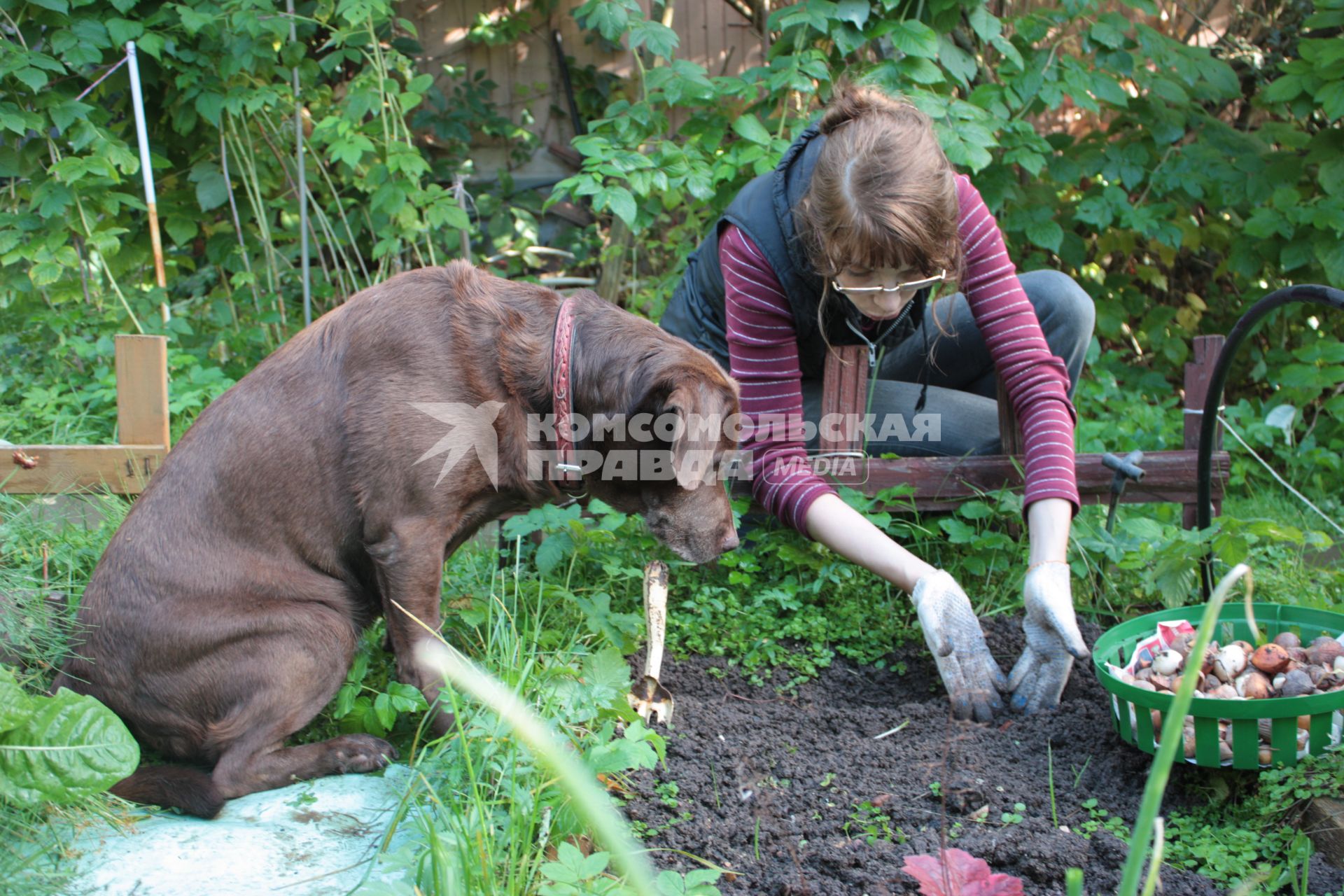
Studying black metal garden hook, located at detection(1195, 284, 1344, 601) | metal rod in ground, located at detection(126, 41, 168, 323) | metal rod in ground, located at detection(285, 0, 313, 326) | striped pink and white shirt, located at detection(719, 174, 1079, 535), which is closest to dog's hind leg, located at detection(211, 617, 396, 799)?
striped pink and white shirt, located at detection(719, 174, 1079, 535)

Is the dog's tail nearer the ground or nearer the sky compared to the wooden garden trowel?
nearer the ground

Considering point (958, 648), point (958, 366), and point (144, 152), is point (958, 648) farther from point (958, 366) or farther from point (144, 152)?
point (144, 152)

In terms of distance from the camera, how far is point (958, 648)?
2738 millimetres

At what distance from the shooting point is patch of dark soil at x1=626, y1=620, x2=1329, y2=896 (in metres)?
2.03

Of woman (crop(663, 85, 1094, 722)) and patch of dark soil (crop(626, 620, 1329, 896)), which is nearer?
patch of dark soil (crop(626, 620, 1329, 896))

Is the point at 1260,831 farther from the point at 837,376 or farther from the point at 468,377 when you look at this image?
the point at 468,377

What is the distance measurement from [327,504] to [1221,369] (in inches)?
90.5

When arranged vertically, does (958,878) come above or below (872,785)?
above

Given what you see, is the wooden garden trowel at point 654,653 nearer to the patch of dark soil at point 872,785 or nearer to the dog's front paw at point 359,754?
the patch of dark soil at point 872,785

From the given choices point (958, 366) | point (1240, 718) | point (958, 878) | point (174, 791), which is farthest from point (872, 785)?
point (958, 366)

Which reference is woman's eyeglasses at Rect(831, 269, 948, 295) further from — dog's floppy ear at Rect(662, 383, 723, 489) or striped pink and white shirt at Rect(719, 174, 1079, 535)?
dog's floppy ear at Rect(662, 383, 723, 489)

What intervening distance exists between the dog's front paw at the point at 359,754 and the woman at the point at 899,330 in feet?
4.48

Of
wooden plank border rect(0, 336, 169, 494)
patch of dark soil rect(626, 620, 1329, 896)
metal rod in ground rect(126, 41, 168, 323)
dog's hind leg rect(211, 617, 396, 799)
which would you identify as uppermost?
metal rod in ground rect(126, 41, 168, 323)

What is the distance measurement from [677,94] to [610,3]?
45cm
